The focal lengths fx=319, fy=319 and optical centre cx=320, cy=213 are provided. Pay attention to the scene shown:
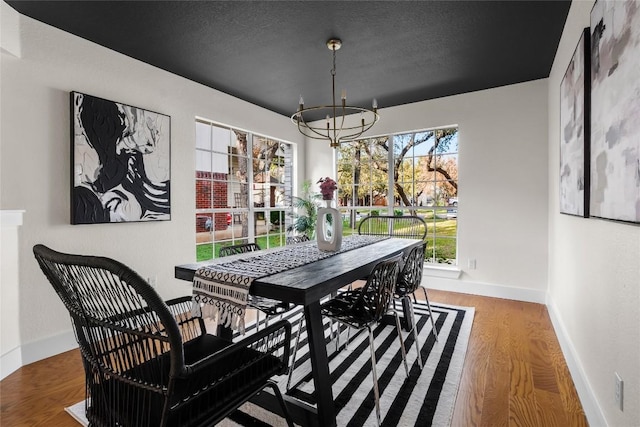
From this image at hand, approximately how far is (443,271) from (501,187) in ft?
4.21

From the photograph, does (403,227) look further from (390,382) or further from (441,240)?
(390,382)

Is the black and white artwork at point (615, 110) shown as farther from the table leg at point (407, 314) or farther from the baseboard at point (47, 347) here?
the baseboard at point (47, 347)

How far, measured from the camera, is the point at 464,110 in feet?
13.5

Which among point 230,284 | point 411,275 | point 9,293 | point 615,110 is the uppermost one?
point 615,110

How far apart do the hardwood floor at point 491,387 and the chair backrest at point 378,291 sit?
67cm

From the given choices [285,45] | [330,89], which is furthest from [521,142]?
[285,45]

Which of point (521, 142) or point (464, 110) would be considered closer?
point (521, 142)

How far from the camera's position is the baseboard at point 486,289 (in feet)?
12.2

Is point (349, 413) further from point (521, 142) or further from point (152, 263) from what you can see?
point (521, 142)

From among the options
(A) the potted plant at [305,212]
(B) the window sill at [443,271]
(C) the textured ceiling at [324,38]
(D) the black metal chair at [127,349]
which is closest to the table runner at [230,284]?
(D) the black metal chair at [127,349]

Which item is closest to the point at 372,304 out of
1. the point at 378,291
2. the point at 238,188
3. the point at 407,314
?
the point at 378,291

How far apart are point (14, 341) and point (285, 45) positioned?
308 centimetres

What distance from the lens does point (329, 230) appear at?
2.48 metres

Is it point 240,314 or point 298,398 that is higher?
point 240,314
